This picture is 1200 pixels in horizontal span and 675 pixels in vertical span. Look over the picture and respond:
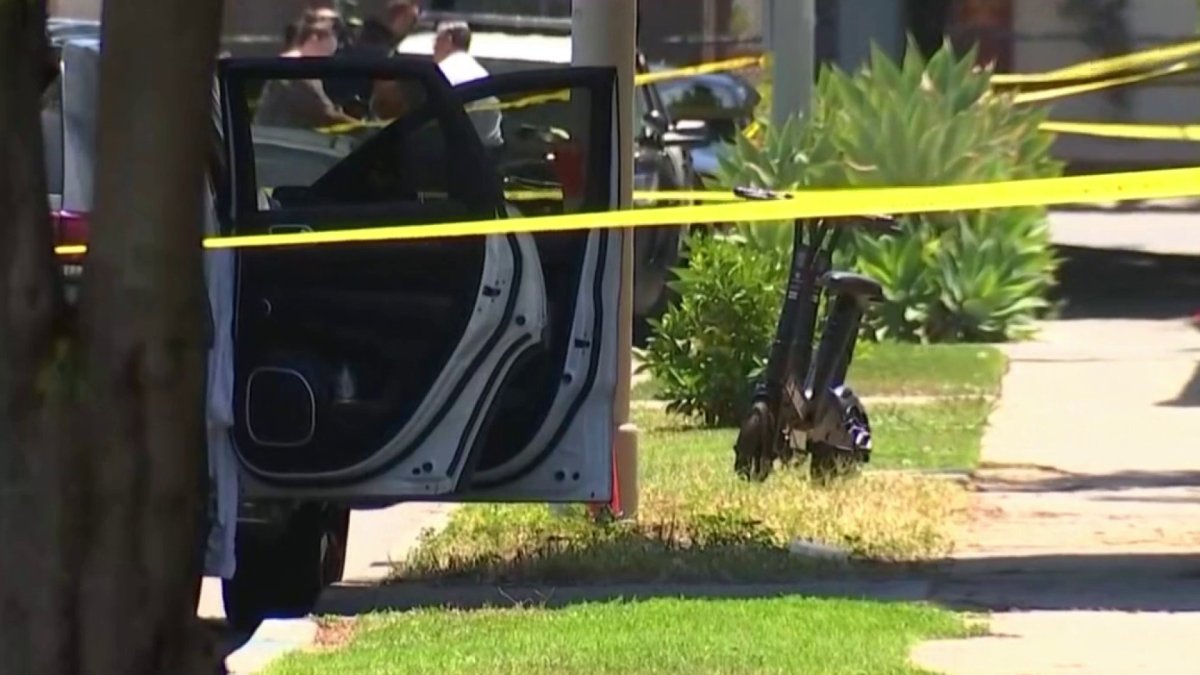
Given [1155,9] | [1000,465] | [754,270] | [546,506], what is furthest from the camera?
[1155,9]

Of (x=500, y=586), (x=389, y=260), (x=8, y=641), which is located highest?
(x=389, y=260)

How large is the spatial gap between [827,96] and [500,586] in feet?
25.2

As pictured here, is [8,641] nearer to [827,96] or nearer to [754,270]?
[754,270]

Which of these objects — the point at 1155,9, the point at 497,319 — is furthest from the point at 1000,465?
the point at 1155,9

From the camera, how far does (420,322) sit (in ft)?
24.8

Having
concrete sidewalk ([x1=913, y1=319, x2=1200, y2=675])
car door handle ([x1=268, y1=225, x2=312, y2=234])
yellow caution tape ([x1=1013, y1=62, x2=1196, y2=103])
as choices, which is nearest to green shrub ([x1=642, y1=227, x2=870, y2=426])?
concrete sidewalk ([x1=913, y1=319, x2=1200, y2=675])

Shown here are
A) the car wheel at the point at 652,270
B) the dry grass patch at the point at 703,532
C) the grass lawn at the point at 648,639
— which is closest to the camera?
the grass lawn at the point at 648,639

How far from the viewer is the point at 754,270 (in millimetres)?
12047

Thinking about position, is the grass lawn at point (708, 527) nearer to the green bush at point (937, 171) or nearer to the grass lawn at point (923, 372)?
the grass lawn at point (923, 372)

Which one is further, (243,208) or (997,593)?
(997,593)

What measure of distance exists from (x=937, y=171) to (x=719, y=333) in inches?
135

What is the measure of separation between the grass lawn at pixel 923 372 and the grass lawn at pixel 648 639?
5087mm

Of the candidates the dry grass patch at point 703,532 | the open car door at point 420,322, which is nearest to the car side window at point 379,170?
the open car door at point 420,322

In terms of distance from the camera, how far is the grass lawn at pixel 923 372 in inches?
519
